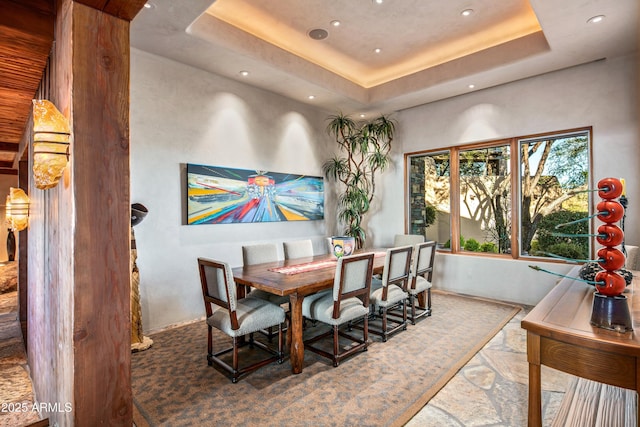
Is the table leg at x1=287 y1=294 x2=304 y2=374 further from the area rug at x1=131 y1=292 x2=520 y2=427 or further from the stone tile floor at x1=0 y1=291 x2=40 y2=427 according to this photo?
the stone tile floor at x1=0 y1=291 x2=40 y2=427

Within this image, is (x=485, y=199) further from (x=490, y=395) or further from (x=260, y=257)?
(x=260, y=257)

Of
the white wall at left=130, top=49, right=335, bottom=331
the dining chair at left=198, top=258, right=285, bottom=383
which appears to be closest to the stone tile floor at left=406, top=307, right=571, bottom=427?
the dining chair at left=198, top=258, right=285, bottom=383

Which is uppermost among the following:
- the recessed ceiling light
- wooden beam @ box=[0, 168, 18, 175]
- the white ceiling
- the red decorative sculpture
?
the recessed ceiling light

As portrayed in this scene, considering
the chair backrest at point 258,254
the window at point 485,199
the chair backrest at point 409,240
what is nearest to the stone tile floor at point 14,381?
the chair backrest at point 258,254

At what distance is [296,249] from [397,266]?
1296 mm

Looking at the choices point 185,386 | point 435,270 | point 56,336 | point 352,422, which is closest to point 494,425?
point 352,422

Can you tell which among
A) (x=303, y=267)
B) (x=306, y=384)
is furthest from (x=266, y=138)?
(x=306, y=384)

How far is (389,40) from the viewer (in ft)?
13.8

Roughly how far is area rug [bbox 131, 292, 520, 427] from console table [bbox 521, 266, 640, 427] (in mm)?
982

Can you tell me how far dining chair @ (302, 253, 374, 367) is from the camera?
277 cm

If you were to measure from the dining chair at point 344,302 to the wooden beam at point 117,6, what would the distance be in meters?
2.07

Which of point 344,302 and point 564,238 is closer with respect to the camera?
point 344,302

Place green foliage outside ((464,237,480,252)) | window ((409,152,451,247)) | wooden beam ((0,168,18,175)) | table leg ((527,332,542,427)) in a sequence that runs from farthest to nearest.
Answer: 1. wooden beam ((0,168,18,175))
2. window ((409,152,451,247))
3. green foliage outside ((464,237,480,252))
4. table leg ((527,332,542,427))

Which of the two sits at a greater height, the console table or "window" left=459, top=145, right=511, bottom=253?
"window" left=459, top=145, right=511, bottom=253
